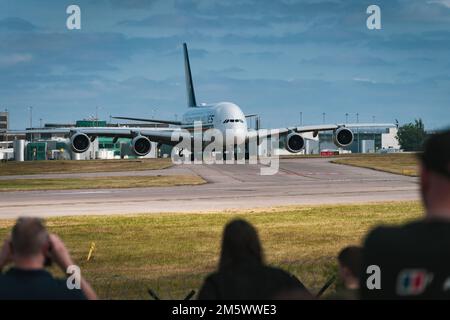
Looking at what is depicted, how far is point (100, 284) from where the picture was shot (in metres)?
12.8

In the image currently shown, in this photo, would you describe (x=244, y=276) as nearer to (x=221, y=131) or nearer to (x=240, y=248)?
(x=240, y=248)

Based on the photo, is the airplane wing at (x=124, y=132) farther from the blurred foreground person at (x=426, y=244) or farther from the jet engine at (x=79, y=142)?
the blurred foreground person at (x=426, y=244)

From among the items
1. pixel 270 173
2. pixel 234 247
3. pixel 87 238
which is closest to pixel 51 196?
pixel 87 238

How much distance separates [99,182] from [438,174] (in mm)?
45154

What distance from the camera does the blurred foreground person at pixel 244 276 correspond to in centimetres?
535

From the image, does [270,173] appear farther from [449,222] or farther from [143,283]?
[449,222]

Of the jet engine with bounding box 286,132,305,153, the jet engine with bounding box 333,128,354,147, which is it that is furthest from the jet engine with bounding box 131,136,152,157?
the jet engine with bounding box 333,128,354,147

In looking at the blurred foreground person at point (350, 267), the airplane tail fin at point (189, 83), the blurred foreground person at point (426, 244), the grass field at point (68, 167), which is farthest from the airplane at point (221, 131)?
the blurred foreground person at point (426, 244)

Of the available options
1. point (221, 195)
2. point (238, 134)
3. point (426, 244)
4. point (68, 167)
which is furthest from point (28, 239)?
point (68, 167)

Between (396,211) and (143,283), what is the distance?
1557 centimetres

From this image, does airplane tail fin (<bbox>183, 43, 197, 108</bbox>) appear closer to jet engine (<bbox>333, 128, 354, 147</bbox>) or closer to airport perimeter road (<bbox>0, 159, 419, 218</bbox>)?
jet engine (<bbox>333, 128, 354, 147</bbox>)

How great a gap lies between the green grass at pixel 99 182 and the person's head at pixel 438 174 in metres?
40.0

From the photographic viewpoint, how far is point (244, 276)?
5438 mm
